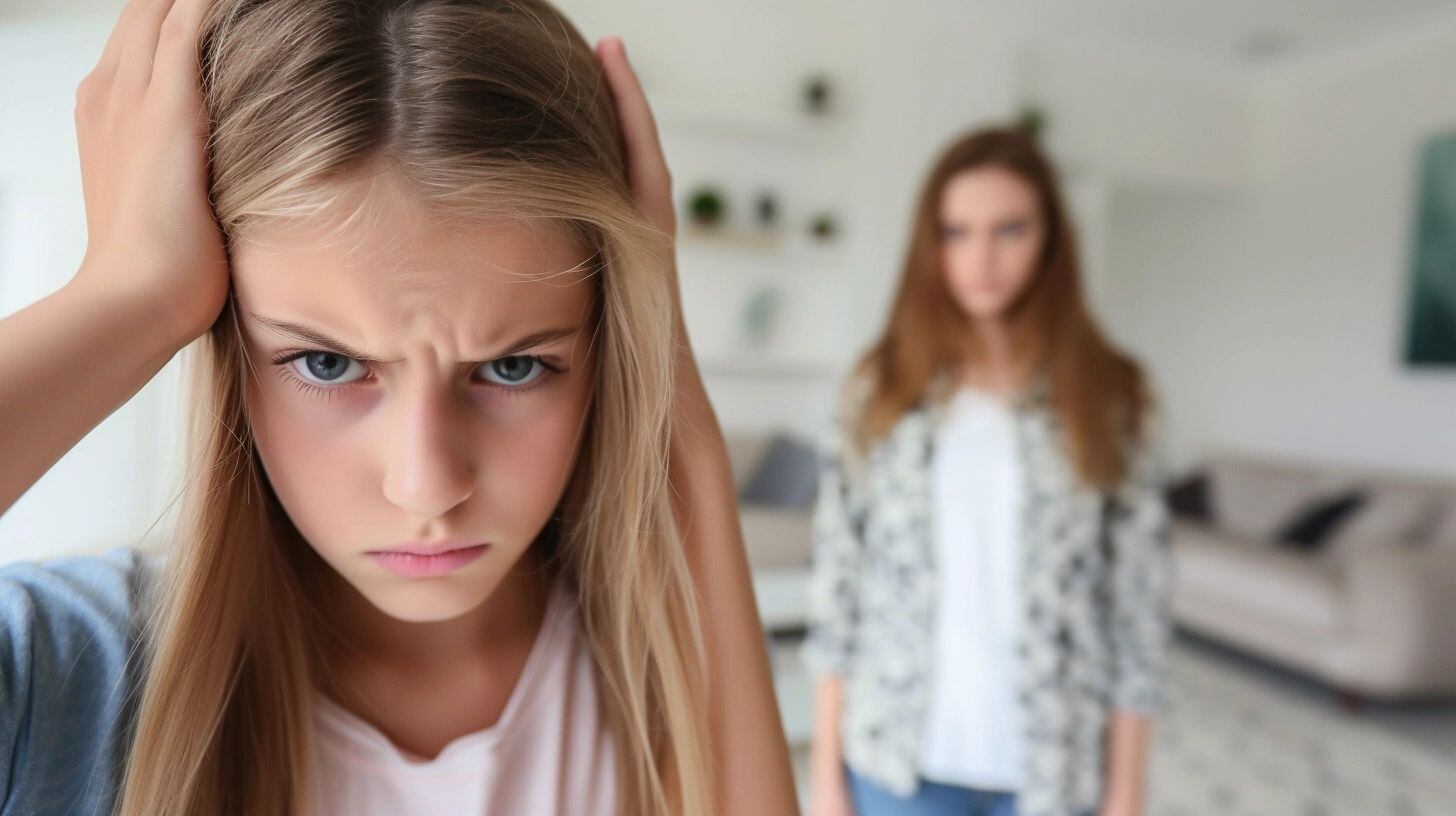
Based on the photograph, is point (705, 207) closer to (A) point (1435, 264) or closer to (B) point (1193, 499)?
(B) point (1193, 499)

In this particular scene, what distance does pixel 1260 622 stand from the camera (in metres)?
3.88

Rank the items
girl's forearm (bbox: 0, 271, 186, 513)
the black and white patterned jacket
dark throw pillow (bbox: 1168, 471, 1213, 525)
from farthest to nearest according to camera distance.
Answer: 1. dark throw pillow (bbox: 1168, 471, 1213, 525)
2. the black and white patterned jacket
3. girl's forearm (bbox: 0, 271, 186, 513)

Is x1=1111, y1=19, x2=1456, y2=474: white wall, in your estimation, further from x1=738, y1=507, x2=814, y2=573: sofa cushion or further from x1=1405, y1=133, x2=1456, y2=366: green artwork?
x1=738, y1=507, x2=814, y2=573: sofa cushion

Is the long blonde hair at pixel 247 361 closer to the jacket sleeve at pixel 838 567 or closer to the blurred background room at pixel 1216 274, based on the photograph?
the jacket sleeve at pixel 838 567

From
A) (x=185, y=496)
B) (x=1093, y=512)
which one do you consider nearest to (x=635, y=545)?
(x=185, y=496)

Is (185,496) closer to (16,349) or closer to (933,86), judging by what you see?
(16,349)

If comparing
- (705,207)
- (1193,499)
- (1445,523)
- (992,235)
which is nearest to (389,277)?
(992,235)

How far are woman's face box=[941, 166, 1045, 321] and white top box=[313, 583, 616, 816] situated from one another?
3.32 ft

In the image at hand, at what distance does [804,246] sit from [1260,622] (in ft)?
9.06

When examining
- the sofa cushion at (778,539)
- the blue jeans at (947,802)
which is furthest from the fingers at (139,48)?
the sofa cushion at (778,539)

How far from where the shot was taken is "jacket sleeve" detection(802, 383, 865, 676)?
5.02ft

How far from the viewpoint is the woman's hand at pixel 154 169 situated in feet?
1.39

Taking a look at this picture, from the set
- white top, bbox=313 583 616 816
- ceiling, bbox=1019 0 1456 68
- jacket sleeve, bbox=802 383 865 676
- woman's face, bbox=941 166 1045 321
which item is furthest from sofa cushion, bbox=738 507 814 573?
white top, bbox=313 583 616 816

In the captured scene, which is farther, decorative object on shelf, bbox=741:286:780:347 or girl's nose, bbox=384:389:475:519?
decorative object on shelf, bbox=741:286:780:347
